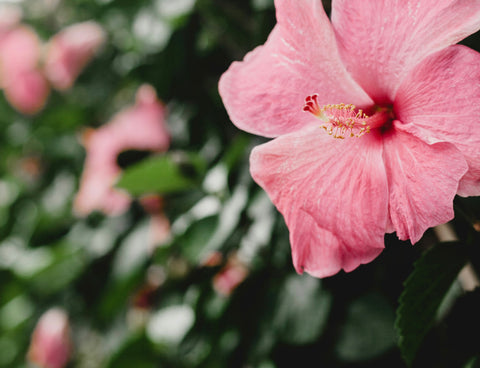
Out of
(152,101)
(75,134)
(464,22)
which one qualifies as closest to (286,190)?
(464,22)

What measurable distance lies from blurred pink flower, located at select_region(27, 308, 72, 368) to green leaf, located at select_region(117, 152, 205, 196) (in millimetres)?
740

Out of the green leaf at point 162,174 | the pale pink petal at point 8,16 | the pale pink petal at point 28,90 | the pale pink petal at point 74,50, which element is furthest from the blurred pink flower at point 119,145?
the pale pink petal at point 8,16

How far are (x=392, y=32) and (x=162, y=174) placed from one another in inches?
17.0

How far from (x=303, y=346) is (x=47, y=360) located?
0.91 m

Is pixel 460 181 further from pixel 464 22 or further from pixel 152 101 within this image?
pixel 152 101

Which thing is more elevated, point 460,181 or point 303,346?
point 460,181

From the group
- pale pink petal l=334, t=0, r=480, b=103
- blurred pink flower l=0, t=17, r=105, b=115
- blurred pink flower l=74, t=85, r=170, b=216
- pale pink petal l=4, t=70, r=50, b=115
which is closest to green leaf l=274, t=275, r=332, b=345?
pale pink petal l=334, t=0, r=480, b=103

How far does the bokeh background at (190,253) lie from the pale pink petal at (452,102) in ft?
0.27

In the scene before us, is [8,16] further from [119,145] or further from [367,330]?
[367,330]

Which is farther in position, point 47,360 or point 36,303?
point 36,303

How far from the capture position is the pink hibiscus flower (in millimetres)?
316

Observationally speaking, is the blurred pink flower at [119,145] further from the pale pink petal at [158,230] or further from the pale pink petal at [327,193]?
the pale pink petal at [327,193]

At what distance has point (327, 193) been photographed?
36 cm

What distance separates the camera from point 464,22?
0.31 metres
